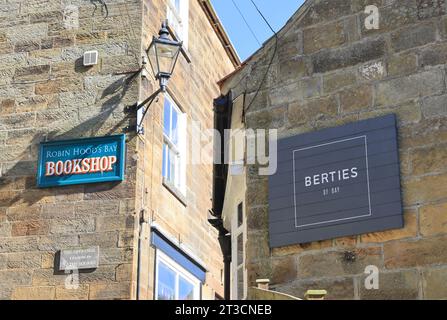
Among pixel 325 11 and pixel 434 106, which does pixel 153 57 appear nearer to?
pixel 325 11

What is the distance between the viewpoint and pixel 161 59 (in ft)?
31.4

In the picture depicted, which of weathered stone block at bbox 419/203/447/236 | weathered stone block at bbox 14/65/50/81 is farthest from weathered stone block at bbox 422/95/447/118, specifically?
weathered stone block at bbox 14/65/50/81

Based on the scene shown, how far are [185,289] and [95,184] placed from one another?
1.85 meters

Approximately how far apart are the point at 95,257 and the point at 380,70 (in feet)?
12.8

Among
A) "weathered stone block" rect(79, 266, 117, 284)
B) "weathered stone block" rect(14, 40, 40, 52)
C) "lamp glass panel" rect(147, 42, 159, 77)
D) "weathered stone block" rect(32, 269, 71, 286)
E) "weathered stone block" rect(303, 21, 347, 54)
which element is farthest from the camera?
"weathered stone block" rect(14, 40, 40, 52)

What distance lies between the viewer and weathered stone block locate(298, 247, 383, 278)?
240 inches

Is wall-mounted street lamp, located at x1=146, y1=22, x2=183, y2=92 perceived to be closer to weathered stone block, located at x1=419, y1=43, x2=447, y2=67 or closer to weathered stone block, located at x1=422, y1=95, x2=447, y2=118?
weathered stone block, located at x1=419, y1=43, x2=447, y2=67

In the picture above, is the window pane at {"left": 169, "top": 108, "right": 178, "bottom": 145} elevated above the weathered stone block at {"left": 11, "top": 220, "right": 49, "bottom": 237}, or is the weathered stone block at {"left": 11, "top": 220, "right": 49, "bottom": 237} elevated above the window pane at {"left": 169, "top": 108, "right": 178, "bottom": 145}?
the window pane at {"left": 169, "top": 108, "right": 178, "bottom": 145}

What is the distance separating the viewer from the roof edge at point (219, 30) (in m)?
12.7

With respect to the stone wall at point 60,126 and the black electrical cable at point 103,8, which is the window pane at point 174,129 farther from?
the black electrical cable at point 103,8

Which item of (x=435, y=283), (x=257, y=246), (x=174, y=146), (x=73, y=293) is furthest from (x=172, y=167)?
(x=435, y=283)

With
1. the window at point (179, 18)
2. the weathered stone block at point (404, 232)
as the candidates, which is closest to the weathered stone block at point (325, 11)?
the weathered stone block at point (404, 232)

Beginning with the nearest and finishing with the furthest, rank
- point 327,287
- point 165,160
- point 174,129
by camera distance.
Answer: point 327,287 < point 165,160 < point 174,129

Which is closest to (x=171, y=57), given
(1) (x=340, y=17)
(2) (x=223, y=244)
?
(1) (x=340, y=17)
